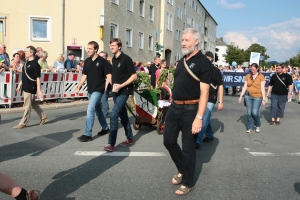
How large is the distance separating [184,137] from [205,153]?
7.18 feet

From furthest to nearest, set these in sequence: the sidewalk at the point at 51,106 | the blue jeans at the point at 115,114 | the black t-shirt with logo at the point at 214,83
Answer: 1. the sidewalk at the point at 51,106
2. the black t-shirt with logo at the point at 214,83
3. the blue jeans at the point at 115,114

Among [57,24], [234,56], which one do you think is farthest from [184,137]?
[234,56]

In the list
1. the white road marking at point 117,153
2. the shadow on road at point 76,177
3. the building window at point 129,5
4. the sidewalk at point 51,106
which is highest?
the building window at point 129,5

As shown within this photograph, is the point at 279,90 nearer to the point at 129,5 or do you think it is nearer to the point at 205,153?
the point at 205,153

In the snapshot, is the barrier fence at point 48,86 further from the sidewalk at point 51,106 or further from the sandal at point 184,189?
the sandal at point 184,189

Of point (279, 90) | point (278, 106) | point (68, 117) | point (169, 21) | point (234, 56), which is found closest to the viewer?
point (68, 117)

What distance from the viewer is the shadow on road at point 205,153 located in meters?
5.00

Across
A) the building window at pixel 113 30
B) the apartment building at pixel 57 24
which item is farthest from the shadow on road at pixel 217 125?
the building window at pixel 113 30

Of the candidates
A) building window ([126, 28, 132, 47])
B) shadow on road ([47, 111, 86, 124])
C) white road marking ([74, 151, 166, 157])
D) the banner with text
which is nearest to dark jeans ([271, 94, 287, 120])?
white road marking ([74, 151, 166, 157])

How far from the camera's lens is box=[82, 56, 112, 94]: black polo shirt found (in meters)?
6.37

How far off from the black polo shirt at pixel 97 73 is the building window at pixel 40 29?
16719mm

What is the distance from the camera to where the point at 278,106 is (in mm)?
9875

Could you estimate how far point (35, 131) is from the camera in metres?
7.37

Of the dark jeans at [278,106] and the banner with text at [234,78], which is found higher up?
the banner with text at [234,78]
